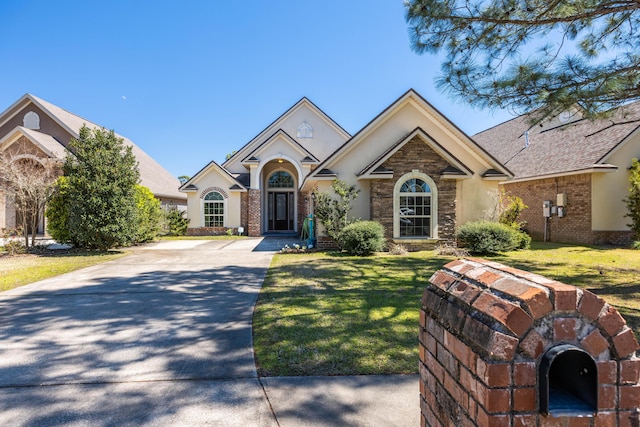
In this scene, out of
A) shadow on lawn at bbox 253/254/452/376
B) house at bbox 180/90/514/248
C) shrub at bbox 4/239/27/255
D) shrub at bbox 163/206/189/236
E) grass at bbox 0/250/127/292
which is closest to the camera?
shadow on lawn at bbox 253/254/452/376

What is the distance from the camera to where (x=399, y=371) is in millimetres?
3502

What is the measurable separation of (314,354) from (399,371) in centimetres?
98

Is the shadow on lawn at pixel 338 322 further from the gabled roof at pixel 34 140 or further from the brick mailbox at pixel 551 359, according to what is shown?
the gabled roof at pixel 34 140

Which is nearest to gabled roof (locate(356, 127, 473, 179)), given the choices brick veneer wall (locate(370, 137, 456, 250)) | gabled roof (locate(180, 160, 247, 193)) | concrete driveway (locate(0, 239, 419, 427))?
brick veneer wall (locate(370, 137, 456, 250))

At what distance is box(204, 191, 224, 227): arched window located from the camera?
68.5ft

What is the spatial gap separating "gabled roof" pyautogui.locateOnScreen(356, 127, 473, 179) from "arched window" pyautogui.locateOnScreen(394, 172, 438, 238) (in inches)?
32.8

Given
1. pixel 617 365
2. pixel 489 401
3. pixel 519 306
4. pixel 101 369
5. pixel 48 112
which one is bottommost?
pixel 101 369

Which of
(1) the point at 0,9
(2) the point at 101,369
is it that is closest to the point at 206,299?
(2) the point at 101,369

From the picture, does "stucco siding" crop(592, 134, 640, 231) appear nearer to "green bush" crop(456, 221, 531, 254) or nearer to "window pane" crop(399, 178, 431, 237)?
"green bush" crop(456, 221, 531, 254)

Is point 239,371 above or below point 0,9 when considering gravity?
below

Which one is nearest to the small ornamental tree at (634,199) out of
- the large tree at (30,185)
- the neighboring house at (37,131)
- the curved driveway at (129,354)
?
the curved driveway at (129,354)

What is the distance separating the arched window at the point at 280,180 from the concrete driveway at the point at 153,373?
16.9 metres

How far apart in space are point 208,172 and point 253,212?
374 centimetres

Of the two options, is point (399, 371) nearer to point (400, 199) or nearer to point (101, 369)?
point (101, 369)
